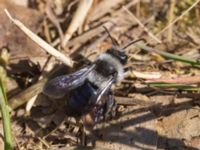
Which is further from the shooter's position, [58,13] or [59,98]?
[58,13]

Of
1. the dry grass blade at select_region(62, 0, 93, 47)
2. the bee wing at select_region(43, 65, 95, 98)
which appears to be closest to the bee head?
the bee wing at select_region(43, 65, 95, 98)

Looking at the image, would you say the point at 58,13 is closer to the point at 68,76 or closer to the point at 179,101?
the point at 68,76

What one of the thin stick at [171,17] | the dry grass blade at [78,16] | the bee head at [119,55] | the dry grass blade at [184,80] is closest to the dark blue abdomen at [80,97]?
the bee head at [119,55]

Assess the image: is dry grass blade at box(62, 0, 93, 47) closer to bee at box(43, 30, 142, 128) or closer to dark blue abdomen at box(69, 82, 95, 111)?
bee at box(43, 30, 142, 128)

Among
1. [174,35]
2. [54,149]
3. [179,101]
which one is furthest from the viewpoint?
[174,35]

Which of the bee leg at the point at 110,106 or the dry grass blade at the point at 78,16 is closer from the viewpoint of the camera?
the bee leg at the point at 110,106

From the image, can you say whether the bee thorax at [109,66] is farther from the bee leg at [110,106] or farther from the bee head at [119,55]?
the bee leg at [110,106]

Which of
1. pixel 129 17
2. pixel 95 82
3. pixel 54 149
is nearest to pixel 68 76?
pixel 95 82

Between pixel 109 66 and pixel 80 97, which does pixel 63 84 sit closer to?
pixel 80 97

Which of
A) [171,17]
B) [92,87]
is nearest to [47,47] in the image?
[92,87]
